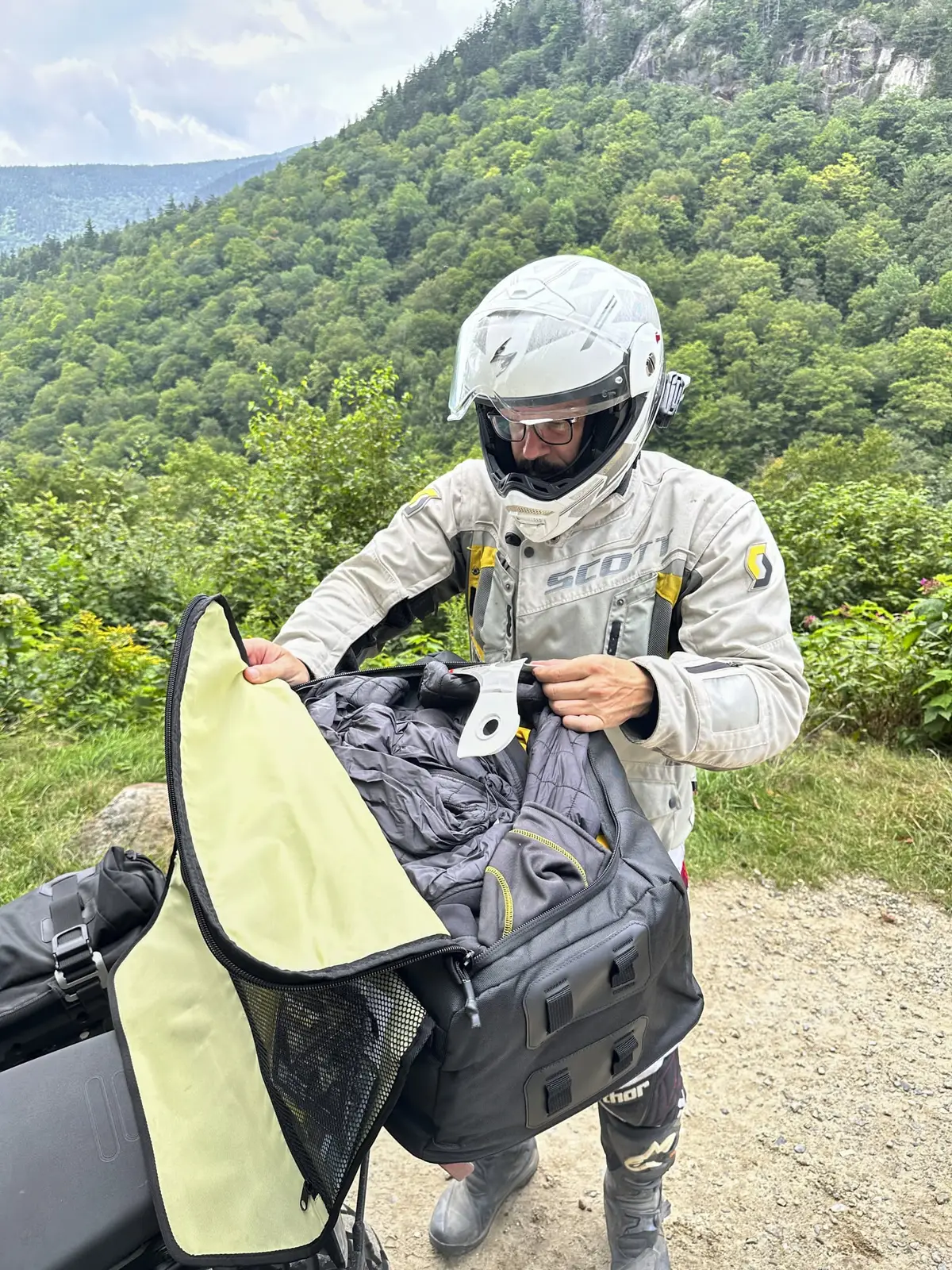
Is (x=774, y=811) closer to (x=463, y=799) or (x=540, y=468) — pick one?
(x=540, y=468)

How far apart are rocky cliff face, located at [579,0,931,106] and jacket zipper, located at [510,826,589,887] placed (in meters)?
77.3

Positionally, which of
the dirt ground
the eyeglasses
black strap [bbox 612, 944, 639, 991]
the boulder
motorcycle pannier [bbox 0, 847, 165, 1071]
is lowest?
the dirt ground

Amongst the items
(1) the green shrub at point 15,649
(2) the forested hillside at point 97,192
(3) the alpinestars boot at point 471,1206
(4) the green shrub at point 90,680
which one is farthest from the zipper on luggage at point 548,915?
(2) the forested hillside at point 97,192

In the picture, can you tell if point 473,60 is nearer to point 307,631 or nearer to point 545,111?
point 545,111

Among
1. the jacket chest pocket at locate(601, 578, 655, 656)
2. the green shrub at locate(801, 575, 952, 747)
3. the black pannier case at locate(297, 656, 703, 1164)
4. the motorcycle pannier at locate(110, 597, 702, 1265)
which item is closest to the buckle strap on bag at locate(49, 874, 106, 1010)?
the motorcycle pannier at locate(110, 597, 702, 1265)

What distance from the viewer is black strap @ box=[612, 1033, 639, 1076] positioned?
127 cm

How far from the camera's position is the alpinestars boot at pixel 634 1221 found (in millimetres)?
2123

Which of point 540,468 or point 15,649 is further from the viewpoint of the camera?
point 15,649

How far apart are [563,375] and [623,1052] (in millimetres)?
1119

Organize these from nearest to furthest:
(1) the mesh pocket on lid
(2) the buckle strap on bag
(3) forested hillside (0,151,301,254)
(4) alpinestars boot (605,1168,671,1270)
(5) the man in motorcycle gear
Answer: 1. (1) the mesh pocket on lid
2. (2) the buckle strap on bag
3. (5) the man in motorcycle gear
4. (4) alpinestars boot (605,1168,671,1270)
5. (3) forested hillside (0,151,301,254)

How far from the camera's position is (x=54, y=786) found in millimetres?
4176

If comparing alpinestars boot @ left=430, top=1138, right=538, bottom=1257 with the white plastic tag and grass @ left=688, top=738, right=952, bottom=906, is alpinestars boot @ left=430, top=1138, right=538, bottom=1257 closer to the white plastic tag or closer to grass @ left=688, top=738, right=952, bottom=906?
the white plastic tag

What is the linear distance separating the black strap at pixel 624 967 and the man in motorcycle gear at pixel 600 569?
1.29ft

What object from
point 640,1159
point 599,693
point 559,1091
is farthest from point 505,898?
point 640,1159
